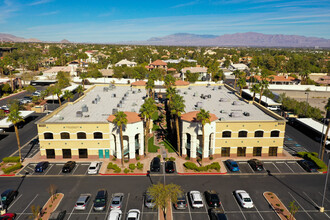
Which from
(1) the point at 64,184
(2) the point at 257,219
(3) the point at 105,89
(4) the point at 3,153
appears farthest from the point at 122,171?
(3) the point at 105,89

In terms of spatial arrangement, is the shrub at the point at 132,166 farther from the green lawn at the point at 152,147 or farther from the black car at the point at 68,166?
the black car at the point at 68,166

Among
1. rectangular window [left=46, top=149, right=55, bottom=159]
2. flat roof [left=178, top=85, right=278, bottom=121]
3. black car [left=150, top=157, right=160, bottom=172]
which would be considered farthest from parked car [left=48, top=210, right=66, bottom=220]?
flat roof [left=178, top=85, right=278, bottom=121]

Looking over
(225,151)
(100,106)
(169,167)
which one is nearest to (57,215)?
(169,167)

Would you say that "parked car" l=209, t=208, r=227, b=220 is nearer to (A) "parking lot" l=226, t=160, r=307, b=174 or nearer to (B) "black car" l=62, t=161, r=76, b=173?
(A) "parking lot" l=226, t=160, r=307, b=174

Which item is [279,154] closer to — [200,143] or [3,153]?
[200,143]

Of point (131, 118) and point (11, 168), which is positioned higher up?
point (131, 118)

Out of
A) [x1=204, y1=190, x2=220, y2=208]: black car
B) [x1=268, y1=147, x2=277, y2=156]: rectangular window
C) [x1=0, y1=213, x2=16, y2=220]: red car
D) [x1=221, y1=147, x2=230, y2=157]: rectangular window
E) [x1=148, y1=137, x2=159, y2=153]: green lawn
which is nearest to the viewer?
[x1=0, y1=213, x2=16, y2=220]: red car

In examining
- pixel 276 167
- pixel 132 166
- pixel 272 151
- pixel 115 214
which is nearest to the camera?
pixel 115 214

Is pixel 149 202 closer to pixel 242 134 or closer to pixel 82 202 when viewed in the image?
pixel 82 202
